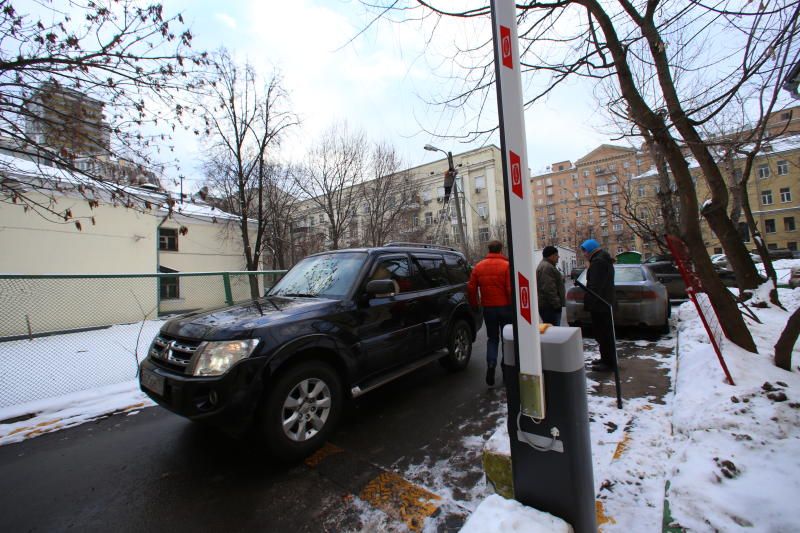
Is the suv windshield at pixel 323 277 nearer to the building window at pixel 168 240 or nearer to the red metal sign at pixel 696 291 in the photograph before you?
the red metal sign at pixel 696 291

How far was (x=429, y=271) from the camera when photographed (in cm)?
510

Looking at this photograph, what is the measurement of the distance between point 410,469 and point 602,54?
5.70 metres

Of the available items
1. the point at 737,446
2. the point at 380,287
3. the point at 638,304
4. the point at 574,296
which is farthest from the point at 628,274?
the point at 380,287

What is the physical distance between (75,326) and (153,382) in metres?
4.78

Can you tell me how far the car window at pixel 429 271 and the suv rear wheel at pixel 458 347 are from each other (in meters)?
0.73

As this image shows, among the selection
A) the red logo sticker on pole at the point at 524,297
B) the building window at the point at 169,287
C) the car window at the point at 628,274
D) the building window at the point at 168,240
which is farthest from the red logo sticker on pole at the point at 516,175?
the building window at the point at 168,240

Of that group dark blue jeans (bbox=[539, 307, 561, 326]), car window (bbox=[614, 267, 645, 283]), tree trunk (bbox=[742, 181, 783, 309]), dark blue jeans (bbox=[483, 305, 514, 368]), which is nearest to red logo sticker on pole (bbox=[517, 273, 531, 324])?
dark blue jeans (bbox=[483, 305, 514, 368])

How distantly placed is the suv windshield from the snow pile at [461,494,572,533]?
8.51ft

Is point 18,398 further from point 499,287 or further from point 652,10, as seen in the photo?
point 652,10

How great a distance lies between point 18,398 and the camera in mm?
4789

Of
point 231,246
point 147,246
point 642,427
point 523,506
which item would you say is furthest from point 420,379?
point 231,246

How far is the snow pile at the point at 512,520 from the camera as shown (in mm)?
1311

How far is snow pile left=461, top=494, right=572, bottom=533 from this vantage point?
4.30 feet

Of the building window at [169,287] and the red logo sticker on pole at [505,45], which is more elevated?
the red logo sticker on pole at [505,45]
